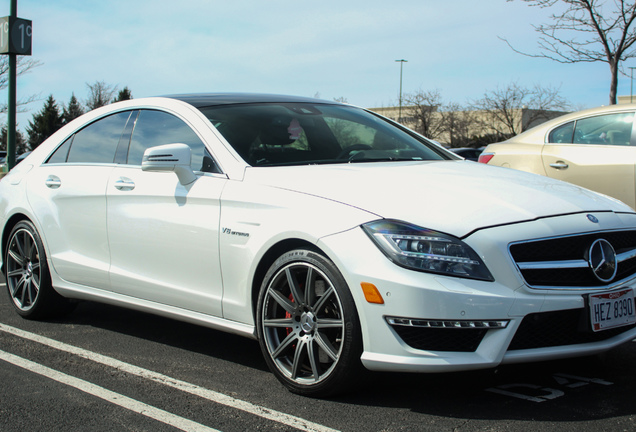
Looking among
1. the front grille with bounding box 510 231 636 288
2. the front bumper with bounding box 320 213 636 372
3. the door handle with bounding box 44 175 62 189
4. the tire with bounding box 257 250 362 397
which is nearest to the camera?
the front bumper with bounding box 320 213 636 372

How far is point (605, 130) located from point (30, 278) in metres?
5.46

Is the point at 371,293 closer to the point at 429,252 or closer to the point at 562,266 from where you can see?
the point at 429,252

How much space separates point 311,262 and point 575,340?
127cm

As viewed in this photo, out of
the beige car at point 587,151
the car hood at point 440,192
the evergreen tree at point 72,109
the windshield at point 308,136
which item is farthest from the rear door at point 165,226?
the evergreen tree at point 72,109

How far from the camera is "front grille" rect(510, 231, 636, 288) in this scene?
323 cm

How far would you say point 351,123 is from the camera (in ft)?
16.2

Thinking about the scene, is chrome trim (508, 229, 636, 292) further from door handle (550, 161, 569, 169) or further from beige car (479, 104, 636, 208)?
door handle (550, 161, 569, 169)

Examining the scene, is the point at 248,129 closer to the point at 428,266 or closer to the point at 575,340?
the point at 428,266

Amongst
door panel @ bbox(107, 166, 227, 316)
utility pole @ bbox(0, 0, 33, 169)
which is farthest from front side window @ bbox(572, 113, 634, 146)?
utility pole @ bbox(0, 0, 33, 169)

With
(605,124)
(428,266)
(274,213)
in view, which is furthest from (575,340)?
(605,124)

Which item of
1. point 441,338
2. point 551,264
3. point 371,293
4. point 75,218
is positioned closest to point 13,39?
point 75,218

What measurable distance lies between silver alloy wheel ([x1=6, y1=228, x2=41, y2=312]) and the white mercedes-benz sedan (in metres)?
0.32

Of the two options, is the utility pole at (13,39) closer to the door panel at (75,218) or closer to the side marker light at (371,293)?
the door panel at (75,218)

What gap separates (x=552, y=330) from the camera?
3289mm
